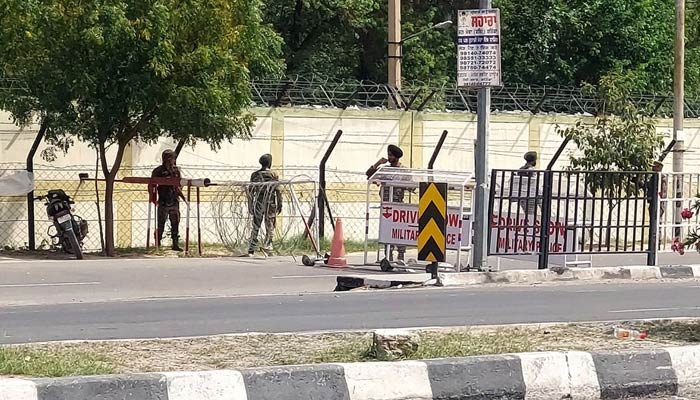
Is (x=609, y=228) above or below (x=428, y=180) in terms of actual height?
below

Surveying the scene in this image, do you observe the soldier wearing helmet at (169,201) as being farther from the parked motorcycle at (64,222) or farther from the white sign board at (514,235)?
the white sign board at (514,235)

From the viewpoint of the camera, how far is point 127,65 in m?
19.0

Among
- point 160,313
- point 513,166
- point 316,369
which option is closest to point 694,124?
point 513,166

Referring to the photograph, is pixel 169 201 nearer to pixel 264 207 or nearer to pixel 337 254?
pixel 264 207

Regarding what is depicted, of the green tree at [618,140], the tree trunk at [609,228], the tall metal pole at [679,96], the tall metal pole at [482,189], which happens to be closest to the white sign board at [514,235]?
the tall metal pole at [482,189]

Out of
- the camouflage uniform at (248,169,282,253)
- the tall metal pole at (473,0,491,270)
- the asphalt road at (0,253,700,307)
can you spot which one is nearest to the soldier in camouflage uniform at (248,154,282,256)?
the camouflage uniform at (248,169,282,253)

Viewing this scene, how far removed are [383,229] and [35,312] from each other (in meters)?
7.07

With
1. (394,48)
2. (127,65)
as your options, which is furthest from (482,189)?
(394,48)

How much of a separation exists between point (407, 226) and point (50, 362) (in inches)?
410

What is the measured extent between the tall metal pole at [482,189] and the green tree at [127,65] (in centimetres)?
423

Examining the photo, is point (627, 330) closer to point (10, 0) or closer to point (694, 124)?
point (10, 0)

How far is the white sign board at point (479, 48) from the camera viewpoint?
54.4 feet

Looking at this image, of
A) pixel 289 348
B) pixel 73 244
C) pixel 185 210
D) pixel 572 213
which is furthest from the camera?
pixel 185 210

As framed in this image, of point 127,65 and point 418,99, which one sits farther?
point 418,99
